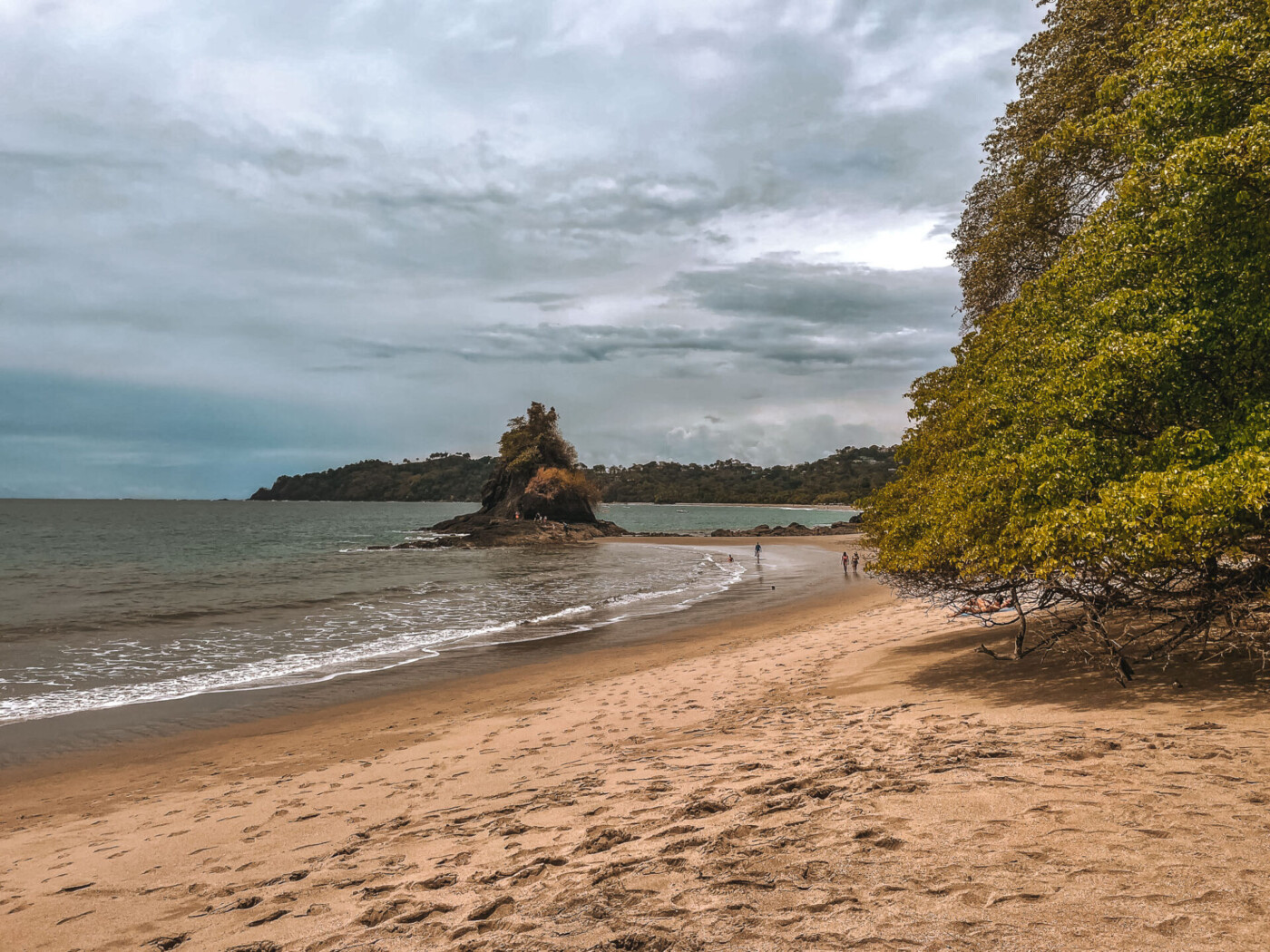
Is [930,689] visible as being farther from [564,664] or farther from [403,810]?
[564,664]

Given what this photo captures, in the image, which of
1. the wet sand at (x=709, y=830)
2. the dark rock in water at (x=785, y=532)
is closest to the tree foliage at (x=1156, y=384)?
the wet sand at (x=709, y=830)

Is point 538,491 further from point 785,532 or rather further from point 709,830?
point 709,830

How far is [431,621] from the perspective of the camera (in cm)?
2519

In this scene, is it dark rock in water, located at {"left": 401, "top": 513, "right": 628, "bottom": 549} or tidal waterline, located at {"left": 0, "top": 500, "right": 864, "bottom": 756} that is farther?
dark rock in water, located at {"left": 401, "top": 513, "right": 628, "bottom": 549}

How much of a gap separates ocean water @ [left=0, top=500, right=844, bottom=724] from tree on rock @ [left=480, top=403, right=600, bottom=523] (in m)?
27.4

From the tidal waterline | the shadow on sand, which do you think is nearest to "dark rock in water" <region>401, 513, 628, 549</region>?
the tidal waterline

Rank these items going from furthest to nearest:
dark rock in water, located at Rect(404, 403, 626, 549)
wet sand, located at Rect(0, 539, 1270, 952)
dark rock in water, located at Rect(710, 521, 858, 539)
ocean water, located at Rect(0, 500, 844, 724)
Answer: dark rock in water, located at Rect(710, 521, 858, 539) → dark rock in water, located at Rect(404, 403, 626, 549) → ocean water, located at Rect(0, 500, 844, 724) → wet sand, located at Rect(0, 539, 1270, 952)

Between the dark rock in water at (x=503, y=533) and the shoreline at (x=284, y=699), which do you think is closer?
the shoreline at (x=284, y=699)

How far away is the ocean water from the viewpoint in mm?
17203

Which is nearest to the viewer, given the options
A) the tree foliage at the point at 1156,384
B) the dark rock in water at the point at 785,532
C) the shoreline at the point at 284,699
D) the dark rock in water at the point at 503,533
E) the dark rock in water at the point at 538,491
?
the tree foliage at the point at 1156,384

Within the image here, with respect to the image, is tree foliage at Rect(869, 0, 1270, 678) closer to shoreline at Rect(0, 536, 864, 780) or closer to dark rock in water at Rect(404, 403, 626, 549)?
shoreline at Rect(0, 536, 864, 780)

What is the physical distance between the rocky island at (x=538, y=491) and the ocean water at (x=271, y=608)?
21.1 metres

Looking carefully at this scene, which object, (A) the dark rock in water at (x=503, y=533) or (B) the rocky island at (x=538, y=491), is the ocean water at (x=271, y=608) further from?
(B) the rocky island at (x=538, y=491)

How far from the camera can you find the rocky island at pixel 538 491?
3108 inches
